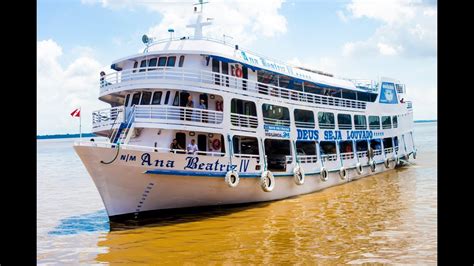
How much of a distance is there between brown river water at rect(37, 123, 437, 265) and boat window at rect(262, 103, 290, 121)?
3569 mm

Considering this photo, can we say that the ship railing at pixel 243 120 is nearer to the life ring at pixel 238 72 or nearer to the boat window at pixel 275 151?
the life ring at pixel 238 72

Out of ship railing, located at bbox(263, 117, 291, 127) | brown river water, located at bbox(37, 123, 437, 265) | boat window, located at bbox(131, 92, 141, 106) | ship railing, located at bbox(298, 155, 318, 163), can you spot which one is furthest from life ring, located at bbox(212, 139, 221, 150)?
ship railing, located at bbox(298, 155, 318, 163)

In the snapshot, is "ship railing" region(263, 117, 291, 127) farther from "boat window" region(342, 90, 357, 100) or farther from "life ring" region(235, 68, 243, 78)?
"boat window" region(342, 90, 357, 100)

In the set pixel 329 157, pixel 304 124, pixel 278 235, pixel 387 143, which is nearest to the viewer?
pixel 278 235

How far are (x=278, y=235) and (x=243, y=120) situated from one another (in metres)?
5.92

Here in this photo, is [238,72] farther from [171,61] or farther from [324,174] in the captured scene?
[324,174]

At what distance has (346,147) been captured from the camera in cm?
2319

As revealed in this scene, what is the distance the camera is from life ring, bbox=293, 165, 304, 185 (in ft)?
57.7

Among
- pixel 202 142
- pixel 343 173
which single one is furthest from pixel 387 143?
pixel 202 142

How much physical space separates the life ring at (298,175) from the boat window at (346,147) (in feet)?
19.5

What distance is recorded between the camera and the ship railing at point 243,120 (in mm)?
15914

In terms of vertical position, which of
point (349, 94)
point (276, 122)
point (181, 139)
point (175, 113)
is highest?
point (349, 94)
